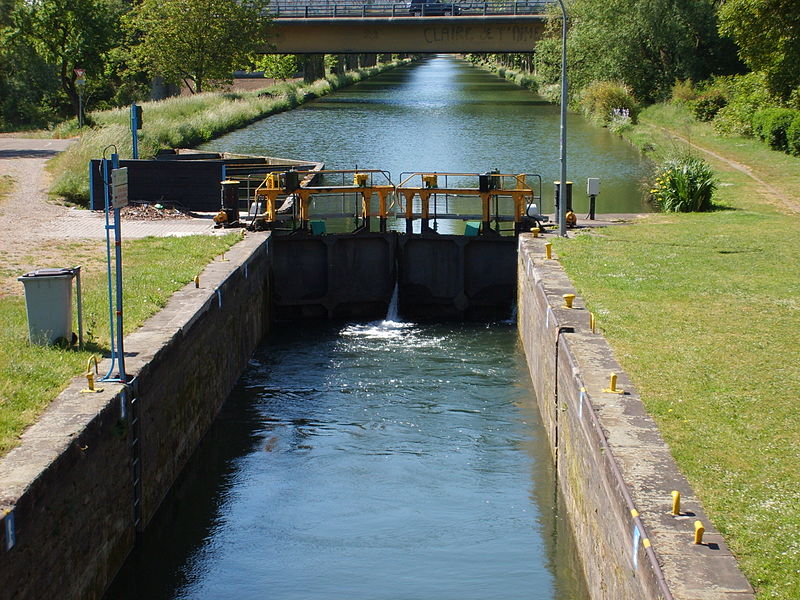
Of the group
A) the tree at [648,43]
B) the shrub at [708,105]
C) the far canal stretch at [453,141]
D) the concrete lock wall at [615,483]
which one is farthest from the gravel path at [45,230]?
the tree at [648,43]

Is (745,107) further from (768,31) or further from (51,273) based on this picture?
(51,273)

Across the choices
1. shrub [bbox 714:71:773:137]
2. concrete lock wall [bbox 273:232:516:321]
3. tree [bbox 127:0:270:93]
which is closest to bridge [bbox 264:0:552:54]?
tree [bbox 127:0:270:93]

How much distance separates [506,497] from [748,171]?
23.4 m

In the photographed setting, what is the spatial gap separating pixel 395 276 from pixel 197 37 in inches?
1608

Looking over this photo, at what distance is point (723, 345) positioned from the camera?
45.1 feet

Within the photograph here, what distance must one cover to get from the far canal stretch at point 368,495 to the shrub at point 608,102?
1489 inches

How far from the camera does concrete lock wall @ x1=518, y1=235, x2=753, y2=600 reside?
771 cm

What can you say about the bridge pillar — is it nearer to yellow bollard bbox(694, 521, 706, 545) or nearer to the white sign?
the white sign

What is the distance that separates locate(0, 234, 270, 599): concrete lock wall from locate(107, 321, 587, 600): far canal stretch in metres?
0.48

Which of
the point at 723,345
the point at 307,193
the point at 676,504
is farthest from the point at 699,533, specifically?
the point at 307,193

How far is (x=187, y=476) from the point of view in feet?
44.9

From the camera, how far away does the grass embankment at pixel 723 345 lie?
877 cm

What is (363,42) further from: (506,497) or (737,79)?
(506,497)

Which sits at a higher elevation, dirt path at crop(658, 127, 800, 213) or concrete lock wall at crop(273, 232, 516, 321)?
dirt path at crop(658, 127, 800, 213)
